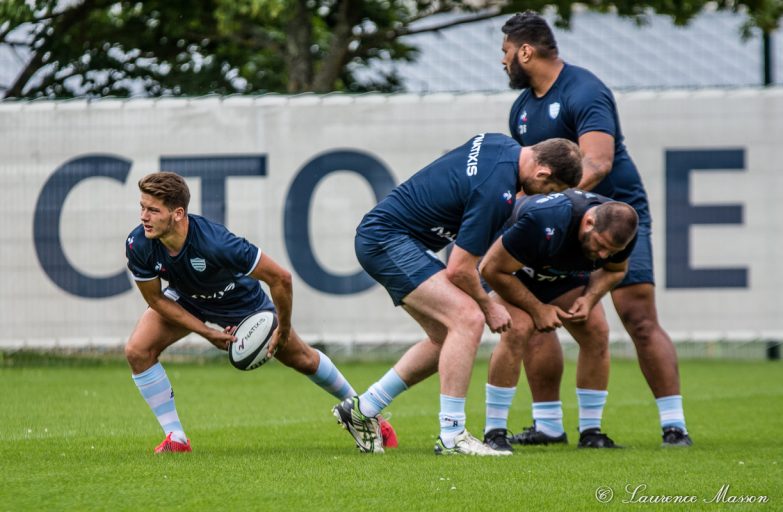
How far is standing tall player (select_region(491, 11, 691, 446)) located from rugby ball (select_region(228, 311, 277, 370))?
1786mm

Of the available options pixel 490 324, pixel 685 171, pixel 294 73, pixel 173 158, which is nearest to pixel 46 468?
pixel 490 324

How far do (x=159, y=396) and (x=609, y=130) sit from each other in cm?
273

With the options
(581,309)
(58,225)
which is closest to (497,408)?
(581,309)

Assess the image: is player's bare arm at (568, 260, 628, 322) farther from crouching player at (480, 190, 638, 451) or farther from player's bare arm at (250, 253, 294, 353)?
player's bare arm at (250, 253, 294, 353)

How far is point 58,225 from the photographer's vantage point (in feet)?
43.7

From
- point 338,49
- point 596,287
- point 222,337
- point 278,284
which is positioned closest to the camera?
point 278,284

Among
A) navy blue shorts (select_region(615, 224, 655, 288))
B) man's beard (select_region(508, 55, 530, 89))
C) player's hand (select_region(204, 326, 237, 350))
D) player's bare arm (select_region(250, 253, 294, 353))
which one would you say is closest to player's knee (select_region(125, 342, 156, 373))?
player's hand (select_region(204, 326, 237, 350))

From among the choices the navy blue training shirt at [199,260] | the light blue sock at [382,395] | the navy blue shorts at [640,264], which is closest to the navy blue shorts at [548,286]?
the navy blue shorts at [640,264]

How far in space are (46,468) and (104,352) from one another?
8.50m

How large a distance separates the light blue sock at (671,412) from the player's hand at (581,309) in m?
0.82

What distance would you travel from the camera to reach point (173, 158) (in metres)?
13.4

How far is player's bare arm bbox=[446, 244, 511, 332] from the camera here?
5.87 meters

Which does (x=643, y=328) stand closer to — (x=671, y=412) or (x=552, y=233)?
(x=671, y=412)
